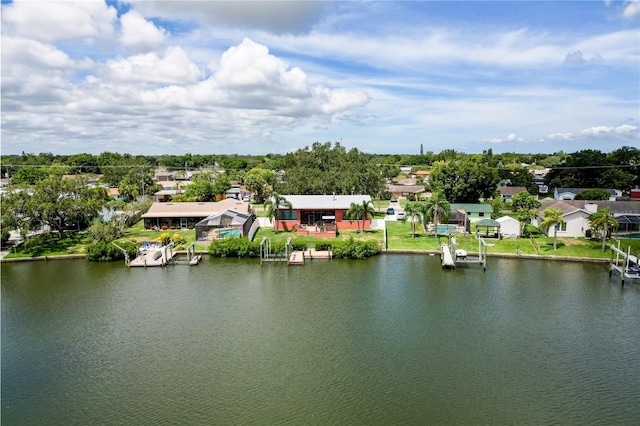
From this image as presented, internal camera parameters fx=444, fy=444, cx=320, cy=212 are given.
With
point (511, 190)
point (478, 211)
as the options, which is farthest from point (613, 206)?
point (511, 190)

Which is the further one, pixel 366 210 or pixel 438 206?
pixel 366 210

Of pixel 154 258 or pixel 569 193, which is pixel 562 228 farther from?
pixel 154 258

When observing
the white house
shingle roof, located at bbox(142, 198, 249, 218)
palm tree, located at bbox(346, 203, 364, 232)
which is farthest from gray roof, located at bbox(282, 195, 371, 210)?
the white house

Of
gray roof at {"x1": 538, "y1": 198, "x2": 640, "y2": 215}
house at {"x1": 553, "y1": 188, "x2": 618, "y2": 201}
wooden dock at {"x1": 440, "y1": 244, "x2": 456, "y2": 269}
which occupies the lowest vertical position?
wooden dock at {"x1": 440, "y1": 244, "x2": 456, "y2": 269}

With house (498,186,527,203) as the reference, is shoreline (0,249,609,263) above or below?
below

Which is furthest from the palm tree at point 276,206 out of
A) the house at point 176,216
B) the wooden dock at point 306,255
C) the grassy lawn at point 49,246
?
the grassy lawn at point 49,246

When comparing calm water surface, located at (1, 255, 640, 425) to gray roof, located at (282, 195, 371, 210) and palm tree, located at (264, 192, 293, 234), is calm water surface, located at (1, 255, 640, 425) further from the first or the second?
gray roof, located at (282, 195, 371, 210)
